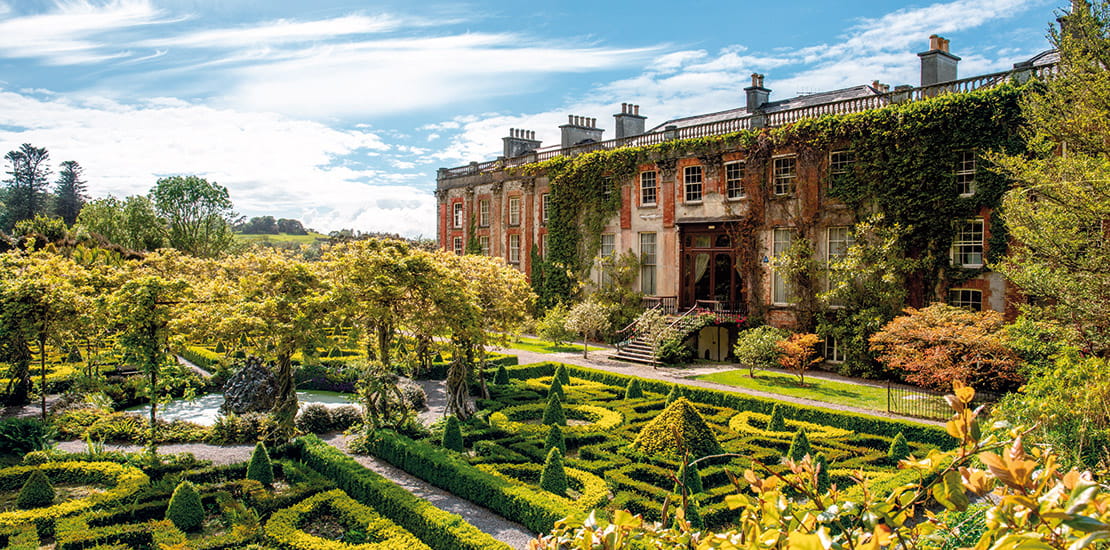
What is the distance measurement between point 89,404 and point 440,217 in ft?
90.6

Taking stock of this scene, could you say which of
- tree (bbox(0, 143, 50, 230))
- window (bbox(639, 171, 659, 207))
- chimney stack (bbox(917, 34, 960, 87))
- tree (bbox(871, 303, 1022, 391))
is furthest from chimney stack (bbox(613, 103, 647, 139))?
tree (bbox(0, 143, 50, 230))

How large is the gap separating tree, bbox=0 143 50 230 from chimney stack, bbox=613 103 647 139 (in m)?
61.1

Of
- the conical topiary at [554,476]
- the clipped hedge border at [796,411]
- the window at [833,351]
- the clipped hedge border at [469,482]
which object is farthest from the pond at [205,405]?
the window at [833,351]

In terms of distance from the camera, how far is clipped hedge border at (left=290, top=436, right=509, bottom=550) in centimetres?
977

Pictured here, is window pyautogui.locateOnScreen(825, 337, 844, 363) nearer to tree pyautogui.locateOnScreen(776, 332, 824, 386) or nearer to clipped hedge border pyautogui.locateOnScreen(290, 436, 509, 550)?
tree pyautogui.locateOnScreen(776, 332, 824, 386)

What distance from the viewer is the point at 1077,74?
1582 cm

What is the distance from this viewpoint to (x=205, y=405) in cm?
1980

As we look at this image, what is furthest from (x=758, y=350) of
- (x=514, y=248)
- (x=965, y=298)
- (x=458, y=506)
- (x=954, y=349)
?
(x=514, y=248)

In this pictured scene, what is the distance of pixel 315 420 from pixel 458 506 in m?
6.23

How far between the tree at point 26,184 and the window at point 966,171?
7680cm

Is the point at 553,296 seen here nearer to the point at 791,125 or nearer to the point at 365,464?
the point at 791,125

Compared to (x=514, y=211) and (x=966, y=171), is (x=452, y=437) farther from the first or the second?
(x=514, y=211)

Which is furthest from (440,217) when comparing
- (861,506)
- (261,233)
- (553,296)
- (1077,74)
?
(261,233)

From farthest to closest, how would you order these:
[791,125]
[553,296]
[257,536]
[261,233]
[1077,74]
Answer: [261,233]
[553,296]
[791,125]
[1077,74]
[257,536]
